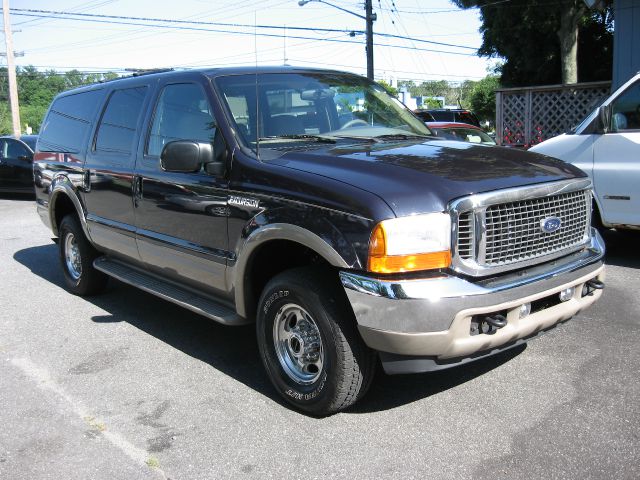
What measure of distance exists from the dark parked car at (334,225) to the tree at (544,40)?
18.8m

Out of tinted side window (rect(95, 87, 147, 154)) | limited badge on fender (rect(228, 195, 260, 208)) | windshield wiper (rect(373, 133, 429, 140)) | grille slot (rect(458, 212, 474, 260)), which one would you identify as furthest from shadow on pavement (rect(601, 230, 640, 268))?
tinted side window (rect(95, 87, 147, 154))

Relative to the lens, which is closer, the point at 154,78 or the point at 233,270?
the point at 233,270

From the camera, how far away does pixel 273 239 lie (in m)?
3.75

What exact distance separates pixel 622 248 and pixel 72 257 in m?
6.15

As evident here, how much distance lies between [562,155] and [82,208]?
4.87 m

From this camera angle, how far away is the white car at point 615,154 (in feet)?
21.3

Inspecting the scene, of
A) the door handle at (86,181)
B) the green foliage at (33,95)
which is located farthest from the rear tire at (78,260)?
the green foliage at (33,95)

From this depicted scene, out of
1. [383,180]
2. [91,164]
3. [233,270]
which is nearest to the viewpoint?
[383,180]

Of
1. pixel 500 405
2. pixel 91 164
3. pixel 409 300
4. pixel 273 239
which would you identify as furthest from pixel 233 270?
pixel 91 164

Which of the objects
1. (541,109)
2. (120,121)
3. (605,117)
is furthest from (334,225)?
(541,109)

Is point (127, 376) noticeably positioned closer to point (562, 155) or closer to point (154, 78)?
point (154, 78)

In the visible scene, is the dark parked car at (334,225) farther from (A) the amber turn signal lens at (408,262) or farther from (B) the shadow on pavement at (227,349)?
(B) the shadow on pavement at (227,349)

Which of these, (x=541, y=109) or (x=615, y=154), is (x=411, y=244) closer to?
(x=615, y=154)

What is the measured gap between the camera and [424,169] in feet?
11.7
